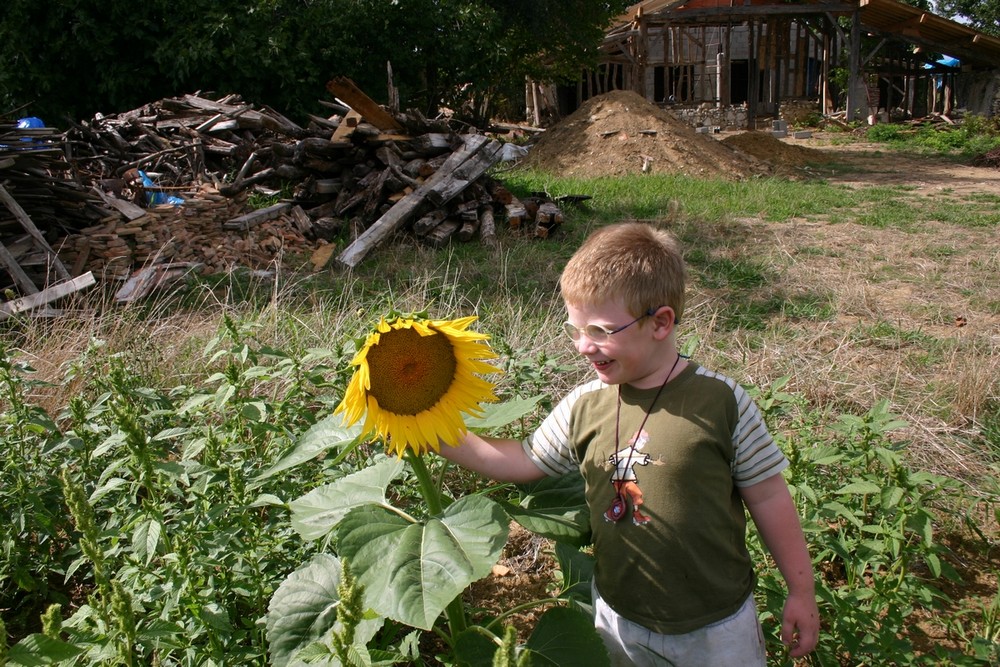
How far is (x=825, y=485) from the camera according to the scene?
304cm

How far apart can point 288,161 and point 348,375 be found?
327 inches

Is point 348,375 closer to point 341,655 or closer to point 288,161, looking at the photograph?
point 341,655

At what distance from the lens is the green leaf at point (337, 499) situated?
6.19 ft

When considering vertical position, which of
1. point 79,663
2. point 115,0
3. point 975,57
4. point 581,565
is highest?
point 115,0

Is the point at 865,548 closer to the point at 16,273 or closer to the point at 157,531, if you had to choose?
the point at 157,531

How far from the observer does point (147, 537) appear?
2.12 meters

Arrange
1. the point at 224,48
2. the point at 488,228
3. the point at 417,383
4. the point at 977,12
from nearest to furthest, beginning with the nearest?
the point at 417,383, the point at 488,228, the point at 224,48, the point at 977,12

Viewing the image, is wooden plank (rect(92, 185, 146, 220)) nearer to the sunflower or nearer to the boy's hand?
the sunflower

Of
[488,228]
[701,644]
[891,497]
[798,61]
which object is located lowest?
[798,61]

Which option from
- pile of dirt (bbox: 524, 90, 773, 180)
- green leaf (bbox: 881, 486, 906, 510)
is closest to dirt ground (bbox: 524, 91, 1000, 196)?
pile of dirt (bbox: 524, 90, 773, 180)

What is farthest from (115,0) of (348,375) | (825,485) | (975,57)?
(975,57)

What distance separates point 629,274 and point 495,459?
0.61 metres

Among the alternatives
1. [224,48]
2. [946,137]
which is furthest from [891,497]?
[946,137]

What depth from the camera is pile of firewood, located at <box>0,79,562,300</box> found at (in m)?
8.28
